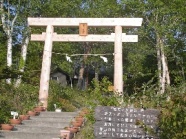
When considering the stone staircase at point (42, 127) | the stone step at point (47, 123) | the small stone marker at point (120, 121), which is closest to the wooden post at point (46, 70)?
the stone staircase at point (42, 127)

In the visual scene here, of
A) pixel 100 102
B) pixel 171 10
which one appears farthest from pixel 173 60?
pixel 100 102

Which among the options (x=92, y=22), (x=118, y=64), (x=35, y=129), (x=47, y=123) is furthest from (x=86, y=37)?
(x=35, y=129)

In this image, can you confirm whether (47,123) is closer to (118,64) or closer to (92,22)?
(118,64)

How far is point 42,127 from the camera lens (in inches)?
368

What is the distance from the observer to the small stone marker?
21.9 feet

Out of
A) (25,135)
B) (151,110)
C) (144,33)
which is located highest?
(144,33)

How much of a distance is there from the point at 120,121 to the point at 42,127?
124 inches

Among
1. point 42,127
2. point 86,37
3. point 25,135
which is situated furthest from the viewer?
point 86,37

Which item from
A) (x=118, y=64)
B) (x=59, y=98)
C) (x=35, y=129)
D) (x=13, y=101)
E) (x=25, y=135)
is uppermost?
(x=118, y=64)

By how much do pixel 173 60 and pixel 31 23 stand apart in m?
14.4

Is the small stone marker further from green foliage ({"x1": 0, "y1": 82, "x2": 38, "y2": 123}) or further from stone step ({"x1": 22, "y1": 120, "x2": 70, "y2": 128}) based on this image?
green foliage ({"x1": 0, "y1": 82, "x2": 38, "y2": 123})

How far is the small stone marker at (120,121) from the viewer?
6.67m

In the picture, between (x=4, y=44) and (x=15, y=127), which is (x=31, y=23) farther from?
(x=4, y=44)

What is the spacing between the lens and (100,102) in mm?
7660
